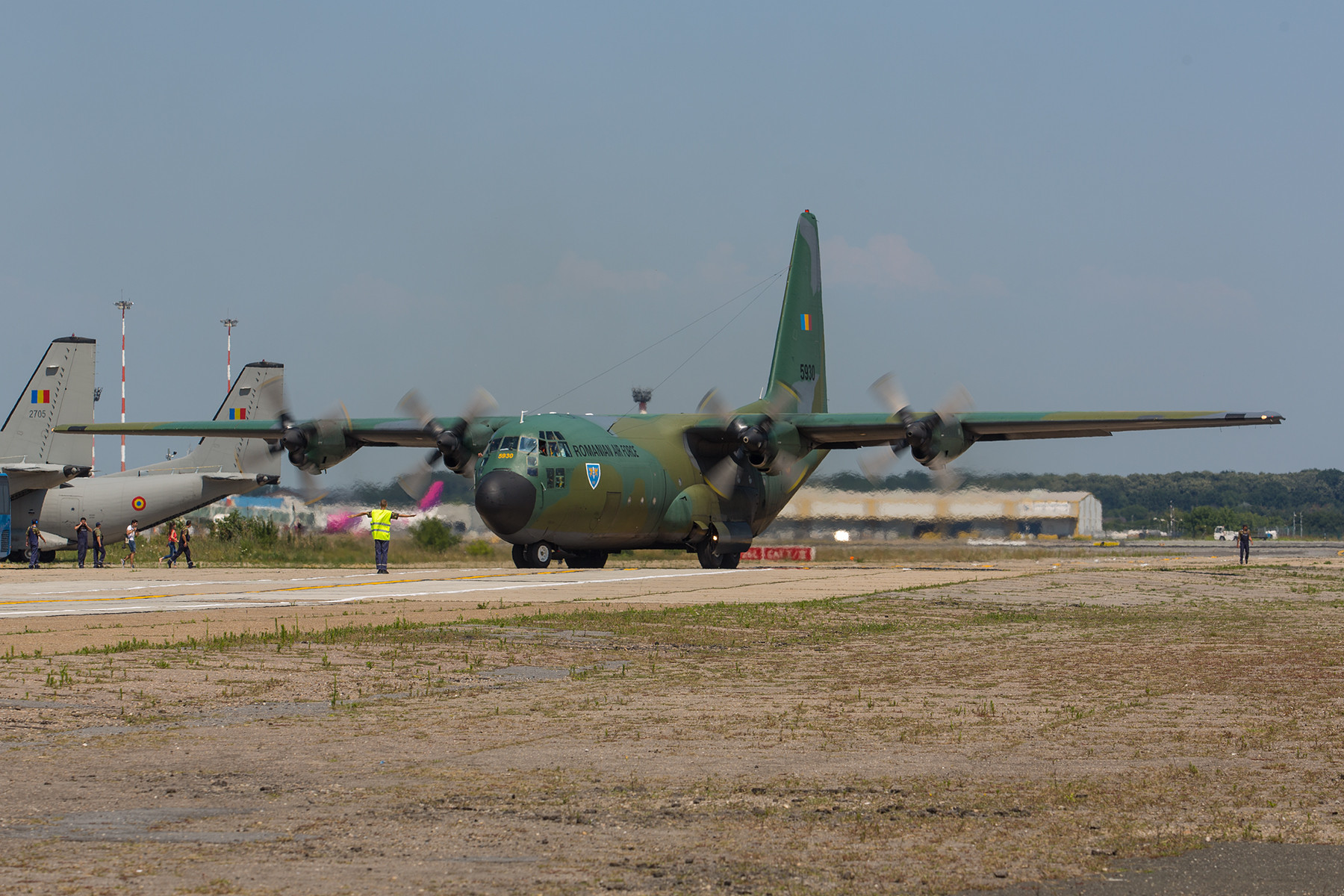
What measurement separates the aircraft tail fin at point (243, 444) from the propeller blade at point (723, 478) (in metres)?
16.7

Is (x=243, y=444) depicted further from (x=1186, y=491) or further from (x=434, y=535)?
(x=1186, y=491)

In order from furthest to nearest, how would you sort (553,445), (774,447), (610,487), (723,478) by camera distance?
(723,478)
(774,447)
(610,487)
(553,445)

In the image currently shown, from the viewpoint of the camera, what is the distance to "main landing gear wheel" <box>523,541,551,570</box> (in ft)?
107

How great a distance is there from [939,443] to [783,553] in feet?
58.4

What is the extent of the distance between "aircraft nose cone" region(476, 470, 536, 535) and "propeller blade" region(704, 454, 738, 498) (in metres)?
7.31

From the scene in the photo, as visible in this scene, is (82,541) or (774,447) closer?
(774,447)

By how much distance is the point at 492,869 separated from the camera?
512 centimetres

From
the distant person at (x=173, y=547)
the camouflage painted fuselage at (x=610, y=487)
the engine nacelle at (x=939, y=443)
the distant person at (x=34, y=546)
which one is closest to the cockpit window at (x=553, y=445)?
the camouflage painted fuselage at (x=610, y=487)

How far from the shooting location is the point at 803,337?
41.1 m

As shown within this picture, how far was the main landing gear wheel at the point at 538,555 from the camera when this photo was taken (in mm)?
32531

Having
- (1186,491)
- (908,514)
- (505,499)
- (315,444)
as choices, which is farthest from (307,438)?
(1186,491)

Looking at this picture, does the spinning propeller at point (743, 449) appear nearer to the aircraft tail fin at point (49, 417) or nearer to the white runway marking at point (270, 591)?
the white runway marking at point (270, 591)

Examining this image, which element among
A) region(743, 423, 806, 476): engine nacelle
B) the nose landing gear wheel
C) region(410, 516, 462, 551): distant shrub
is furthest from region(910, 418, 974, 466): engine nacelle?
region(410, 516, 462, 551): distant shrub

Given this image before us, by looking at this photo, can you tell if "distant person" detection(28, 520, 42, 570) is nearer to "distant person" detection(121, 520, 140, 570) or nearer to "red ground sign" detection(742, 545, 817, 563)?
"distant person" detection(121, 520, 140, 570)
